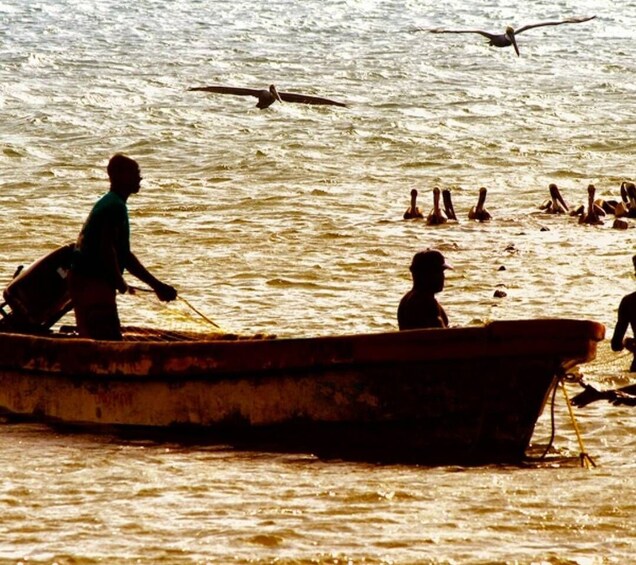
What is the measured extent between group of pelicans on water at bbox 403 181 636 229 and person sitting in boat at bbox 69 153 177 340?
30.3 feet

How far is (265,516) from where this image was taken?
24.4 ft

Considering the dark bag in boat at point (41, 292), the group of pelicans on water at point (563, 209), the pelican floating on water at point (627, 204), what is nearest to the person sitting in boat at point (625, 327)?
the dark bag in boat at point (41, 292)

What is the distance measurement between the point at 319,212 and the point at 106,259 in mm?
10667

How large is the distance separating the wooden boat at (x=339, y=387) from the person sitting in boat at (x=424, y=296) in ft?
1.61

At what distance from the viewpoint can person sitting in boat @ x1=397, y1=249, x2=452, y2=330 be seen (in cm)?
882

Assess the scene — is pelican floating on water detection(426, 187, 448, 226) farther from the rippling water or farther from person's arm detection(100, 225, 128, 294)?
person's arm detection(100, 225, 128, 294)

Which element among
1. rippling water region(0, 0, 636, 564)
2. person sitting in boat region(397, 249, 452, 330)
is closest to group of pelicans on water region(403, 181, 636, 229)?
rippling water region(0, 0, 636, 564)

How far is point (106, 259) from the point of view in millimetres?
9078

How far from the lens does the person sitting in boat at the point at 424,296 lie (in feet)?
28.9

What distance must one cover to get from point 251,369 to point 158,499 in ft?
3.85

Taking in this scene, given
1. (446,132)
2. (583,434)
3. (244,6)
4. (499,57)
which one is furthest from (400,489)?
(244,6)

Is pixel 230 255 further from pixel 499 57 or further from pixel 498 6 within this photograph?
pixel 498 6

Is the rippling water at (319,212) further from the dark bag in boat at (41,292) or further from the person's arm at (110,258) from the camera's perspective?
the person's arm at (110,258)

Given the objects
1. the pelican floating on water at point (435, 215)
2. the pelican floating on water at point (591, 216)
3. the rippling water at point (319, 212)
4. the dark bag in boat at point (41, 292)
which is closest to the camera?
the rippling water at point (319, 212)
